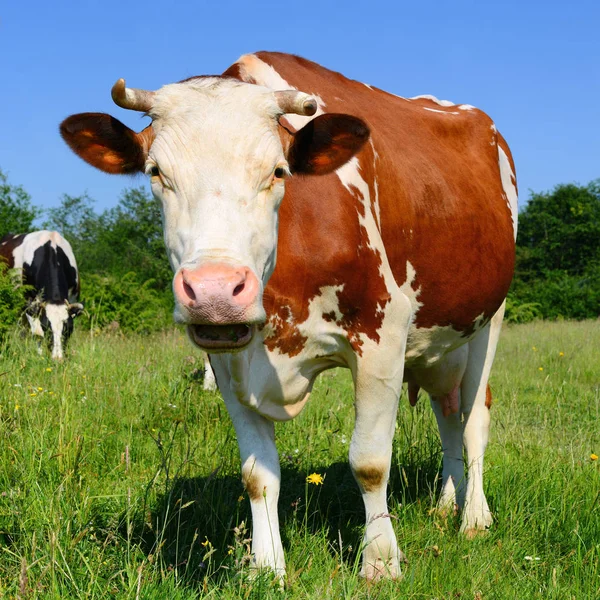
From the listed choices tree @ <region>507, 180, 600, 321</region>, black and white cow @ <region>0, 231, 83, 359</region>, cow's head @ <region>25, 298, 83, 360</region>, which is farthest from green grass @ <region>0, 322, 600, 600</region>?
tree @ <region>507, 180, 600, 321</region>

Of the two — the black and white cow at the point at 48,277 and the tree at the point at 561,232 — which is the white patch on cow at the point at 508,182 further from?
the tree at the point at 561,232

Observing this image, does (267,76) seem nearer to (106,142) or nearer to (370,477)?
(106,142)

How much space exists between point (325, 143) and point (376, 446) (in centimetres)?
141

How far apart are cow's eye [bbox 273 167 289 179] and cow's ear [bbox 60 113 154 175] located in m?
0.57

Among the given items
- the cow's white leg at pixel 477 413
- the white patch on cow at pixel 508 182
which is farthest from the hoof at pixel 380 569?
the white patch on cow at pixel 508 182

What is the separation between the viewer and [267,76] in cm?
360

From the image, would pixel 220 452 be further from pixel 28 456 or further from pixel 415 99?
pixel 415 99

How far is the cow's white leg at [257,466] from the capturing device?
3.42 meters

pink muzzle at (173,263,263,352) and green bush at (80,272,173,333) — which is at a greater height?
green bush at (80,272,173,333)

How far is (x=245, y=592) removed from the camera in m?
2.64

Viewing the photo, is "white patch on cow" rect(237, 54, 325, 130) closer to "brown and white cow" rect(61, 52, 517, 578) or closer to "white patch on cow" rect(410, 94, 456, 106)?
"brown and white cow" rect(61, 52, 517, 578)

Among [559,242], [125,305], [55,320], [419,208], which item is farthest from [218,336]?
[559,242]

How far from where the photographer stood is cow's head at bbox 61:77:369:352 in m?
2.44

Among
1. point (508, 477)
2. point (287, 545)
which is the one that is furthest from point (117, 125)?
point (508, 477)
